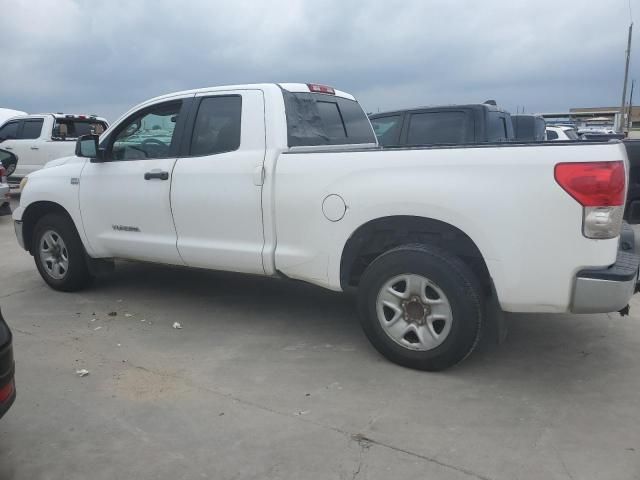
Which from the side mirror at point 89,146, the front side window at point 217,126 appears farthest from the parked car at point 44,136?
the front side window at point 217,126

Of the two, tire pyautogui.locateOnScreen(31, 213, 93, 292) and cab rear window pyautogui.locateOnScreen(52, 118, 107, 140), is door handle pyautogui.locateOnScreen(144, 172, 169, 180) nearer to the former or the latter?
tire pyautogui.locateOnScreen(31, 213, 93, 292)

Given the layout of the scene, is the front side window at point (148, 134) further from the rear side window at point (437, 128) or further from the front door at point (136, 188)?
→ the rear side window at point (437, 128)

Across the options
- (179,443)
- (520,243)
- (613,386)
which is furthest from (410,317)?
(179,443)

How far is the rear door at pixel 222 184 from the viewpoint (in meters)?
4.26

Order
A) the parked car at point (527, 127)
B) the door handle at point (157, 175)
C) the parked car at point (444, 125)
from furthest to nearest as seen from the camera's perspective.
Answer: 1. the parked car at point (527, 127)
2. the parked car at point (444, 125)
3. the door handle at point (157, 175)

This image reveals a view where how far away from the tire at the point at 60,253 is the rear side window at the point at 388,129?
4359mm

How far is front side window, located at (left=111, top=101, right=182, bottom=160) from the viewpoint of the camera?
487 cm

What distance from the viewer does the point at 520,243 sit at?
10.7ft

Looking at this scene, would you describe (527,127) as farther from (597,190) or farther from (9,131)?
(9,131)

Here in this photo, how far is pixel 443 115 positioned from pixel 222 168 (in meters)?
4.31

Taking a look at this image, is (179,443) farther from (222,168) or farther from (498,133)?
(498,133)


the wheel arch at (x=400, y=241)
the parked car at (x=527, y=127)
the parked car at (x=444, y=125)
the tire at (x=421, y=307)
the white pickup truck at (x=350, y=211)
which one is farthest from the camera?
the parked car at (x=527, y=127)

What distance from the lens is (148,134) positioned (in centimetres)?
505

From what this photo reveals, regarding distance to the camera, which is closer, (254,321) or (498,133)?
(254,321)
